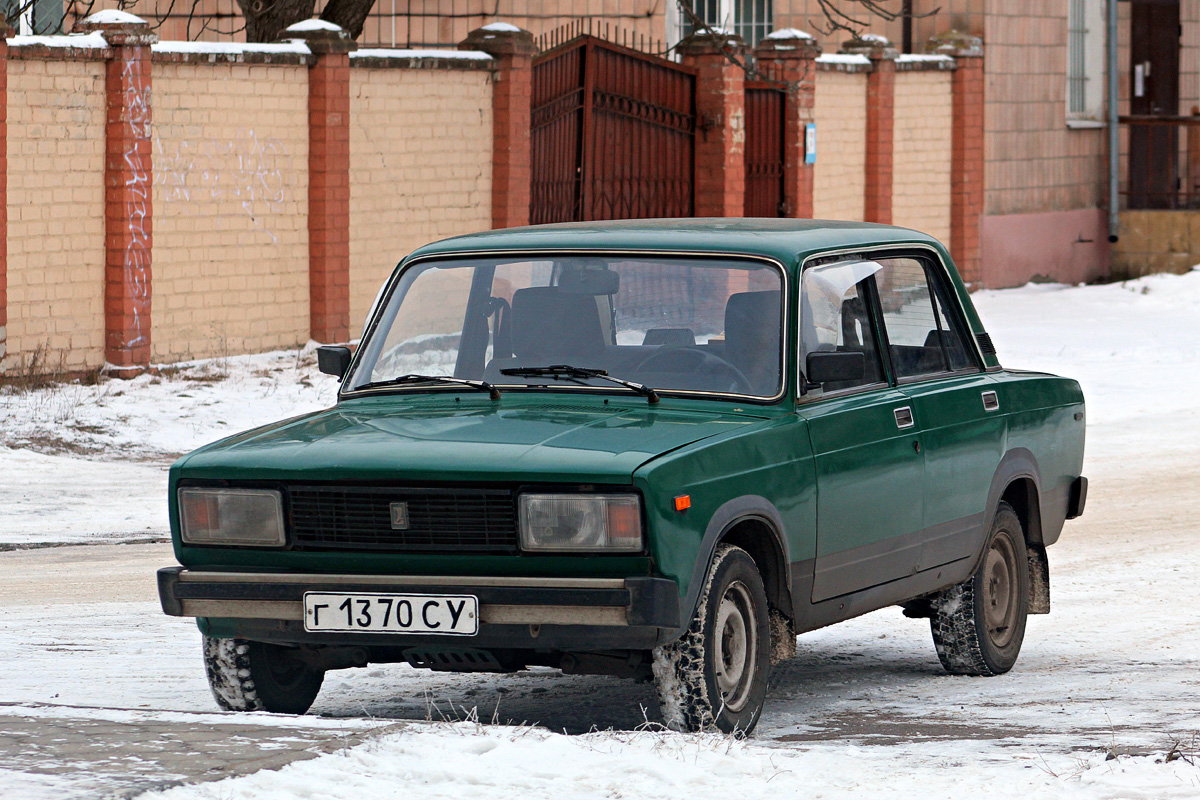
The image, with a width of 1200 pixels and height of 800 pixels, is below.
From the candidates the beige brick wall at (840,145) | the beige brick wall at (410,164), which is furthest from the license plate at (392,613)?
the beige brick wall at (840,145)

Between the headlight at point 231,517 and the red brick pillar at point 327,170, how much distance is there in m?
12.0

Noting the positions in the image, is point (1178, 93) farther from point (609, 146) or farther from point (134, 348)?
point (134, 348)

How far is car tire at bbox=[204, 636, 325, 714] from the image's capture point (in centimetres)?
592

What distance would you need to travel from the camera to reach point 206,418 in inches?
570

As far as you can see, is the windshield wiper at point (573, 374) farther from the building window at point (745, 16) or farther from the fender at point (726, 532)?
the building window at point (745, 16)

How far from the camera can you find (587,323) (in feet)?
20.9

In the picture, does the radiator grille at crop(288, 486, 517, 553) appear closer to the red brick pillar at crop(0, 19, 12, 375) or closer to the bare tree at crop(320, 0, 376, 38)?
the red brick pillar at crop(0, 19, 12, 375)

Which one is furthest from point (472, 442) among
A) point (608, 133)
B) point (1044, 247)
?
point (1044, 247)

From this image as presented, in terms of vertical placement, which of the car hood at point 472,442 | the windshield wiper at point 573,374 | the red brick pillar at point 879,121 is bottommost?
the car hood at point 472,442

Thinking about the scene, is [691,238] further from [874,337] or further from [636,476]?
[636,476]

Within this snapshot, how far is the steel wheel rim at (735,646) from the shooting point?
5.61m

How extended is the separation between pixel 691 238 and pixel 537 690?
165 cm

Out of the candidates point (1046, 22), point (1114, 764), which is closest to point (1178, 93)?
point (1046, 22)

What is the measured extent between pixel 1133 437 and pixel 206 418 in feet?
22.3
